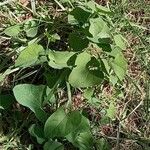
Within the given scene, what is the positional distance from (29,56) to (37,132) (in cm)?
34

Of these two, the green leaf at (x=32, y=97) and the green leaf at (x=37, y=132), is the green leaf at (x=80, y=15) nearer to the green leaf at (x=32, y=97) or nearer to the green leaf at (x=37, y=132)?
the green leaf at (x=32, y=97)

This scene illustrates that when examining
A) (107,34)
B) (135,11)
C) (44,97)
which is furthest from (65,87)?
(135,11)

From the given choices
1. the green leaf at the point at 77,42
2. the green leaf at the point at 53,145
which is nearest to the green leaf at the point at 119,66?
the green leaf at the point at 77,42

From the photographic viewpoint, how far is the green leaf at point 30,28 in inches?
87.9

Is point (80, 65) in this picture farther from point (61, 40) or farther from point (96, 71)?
point (61, 40)

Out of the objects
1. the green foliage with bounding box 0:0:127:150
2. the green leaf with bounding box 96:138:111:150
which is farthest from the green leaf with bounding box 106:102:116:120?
the green leaf with bounding box 96:138:111:150

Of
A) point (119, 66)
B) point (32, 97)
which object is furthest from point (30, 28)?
point (119, 66)

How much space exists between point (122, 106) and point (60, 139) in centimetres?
38

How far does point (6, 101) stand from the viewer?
2162 millimetres

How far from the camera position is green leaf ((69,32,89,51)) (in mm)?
2021

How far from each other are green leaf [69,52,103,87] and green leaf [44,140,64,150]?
0.29 metres

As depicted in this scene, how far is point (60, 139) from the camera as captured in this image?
2.11 meters

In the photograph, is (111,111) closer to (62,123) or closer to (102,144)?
(102,144)

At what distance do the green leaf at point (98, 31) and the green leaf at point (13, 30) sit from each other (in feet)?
1.36
